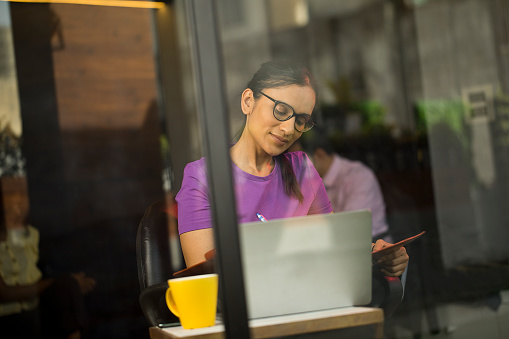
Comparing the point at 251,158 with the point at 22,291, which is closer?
the point at 251,158

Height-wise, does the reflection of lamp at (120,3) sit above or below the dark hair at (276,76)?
above

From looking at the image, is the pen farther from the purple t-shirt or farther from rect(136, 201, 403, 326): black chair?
rect(136, 201, 403, 326): black chair

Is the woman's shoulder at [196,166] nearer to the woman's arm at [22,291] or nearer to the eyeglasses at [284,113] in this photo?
the eyeglasses at [284,113]

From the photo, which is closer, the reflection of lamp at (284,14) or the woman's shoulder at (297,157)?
the woman's shoulder at (297,157)

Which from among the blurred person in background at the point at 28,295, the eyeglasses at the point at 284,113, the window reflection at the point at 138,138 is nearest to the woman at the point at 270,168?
the eyeglasses at the point at 284,113

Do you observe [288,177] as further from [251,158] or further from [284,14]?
[284,14]

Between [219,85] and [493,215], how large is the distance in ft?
12.5

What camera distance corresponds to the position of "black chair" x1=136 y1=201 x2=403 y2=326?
154 centimetres

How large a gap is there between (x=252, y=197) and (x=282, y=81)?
36 centimetres

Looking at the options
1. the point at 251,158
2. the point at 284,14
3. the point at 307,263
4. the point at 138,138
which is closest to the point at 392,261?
the point at 307,263

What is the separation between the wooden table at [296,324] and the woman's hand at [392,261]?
0.14 m

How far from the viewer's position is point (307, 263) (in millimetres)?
1471

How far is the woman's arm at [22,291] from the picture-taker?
3253 mm

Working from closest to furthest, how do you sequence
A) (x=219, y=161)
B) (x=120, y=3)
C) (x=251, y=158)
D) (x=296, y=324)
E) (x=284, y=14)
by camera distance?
(x=219, y=161) → (x=296, y=324) → (x=251, y=158) → (x=120, y=3) → (x=284, y=14)
